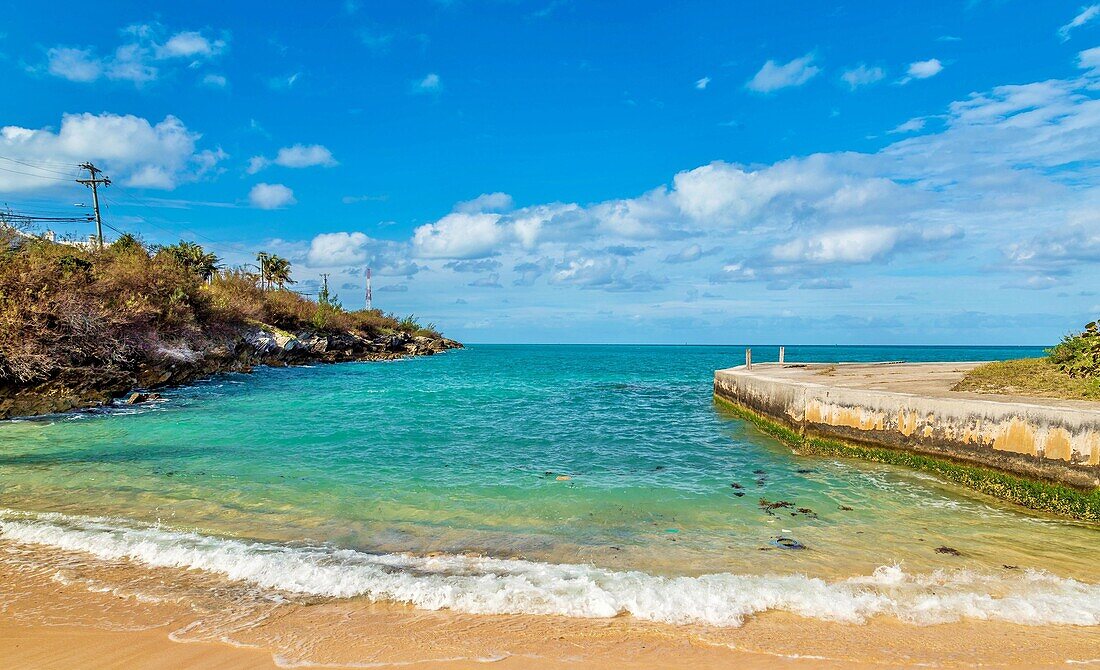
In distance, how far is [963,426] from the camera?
1102cm

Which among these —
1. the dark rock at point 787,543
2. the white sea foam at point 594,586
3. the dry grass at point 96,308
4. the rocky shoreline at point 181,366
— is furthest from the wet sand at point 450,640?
the dry grass at point 96,308

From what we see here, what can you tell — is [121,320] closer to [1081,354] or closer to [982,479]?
[982,479]

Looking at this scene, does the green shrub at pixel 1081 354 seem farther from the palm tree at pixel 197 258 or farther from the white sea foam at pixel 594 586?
the palm tree at pixel 197 258

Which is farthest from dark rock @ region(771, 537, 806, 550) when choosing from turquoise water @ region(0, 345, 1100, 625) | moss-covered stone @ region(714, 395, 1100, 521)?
moss-covered stone @ region(714, 395, 1100, 521)

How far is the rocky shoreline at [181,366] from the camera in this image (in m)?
17.7

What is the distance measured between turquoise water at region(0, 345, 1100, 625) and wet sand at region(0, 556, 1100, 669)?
0.97 feet

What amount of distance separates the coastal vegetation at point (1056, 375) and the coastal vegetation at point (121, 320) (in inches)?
1056

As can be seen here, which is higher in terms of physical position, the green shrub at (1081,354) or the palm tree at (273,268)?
the palm tree at (273,268)

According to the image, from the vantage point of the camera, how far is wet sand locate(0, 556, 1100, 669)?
4238 mm

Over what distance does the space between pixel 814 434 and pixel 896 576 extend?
9.01 metres

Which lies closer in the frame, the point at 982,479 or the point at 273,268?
the point at 982,479

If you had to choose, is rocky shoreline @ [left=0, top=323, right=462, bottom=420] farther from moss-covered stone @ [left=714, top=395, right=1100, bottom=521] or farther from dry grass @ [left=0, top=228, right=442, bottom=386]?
moss-covered stone @ [left=714, top=395, right=1100, bottom=521]

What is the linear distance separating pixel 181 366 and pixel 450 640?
2787 cm

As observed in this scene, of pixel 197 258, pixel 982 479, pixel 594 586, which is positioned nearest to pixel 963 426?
pixel 982 479
